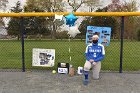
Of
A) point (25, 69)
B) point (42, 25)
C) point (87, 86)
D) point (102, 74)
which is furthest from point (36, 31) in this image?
point (87, 86)

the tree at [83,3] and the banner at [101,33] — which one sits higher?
the tree at [83,3]

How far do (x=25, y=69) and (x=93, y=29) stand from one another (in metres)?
2.43

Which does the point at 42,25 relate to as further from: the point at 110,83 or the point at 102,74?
the point at 110,83

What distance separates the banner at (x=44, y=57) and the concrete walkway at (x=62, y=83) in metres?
0.32

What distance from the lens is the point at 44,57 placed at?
29.6ft

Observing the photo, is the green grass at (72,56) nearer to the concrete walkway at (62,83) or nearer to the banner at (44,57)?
the banner at (44,57)

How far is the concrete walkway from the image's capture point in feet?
23.1

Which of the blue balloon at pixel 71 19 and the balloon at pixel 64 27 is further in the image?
the balloon at pixel 64 27

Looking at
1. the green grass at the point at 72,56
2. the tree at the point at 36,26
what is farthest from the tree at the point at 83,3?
the tree at the point at 36,26

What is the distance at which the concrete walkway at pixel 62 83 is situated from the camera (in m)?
7.03

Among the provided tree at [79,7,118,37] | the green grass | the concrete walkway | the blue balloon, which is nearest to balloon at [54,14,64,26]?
the blue balloon

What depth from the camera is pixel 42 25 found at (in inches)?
398

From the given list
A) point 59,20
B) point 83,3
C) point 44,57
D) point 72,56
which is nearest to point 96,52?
point 59,20

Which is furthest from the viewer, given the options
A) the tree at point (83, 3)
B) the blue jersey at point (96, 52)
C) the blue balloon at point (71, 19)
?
Answer: the tree at point (83, 3)
